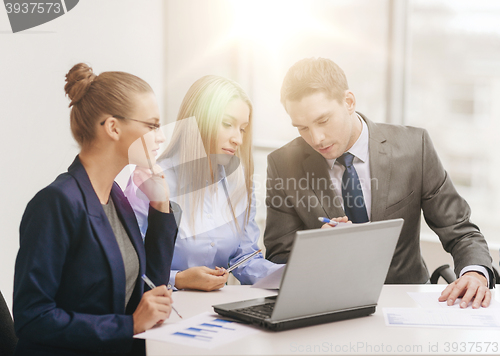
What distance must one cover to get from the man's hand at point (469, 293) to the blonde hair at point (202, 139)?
30.3 inches

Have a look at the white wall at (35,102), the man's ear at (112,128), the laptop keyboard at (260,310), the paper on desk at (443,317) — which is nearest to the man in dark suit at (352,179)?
the paper on desk at (443,317)

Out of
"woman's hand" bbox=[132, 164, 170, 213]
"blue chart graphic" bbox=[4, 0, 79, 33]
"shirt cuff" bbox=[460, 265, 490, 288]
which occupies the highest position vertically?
"blue chart graphic" bbox=[4, 0, 79, 33]

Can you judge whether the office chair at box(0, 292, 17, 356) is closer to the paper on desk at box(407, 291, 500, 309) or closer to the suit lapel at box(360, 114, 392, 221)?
the paper on desk at box(407, 291, 500, 309)

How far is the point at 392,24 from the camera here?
9.96 feet

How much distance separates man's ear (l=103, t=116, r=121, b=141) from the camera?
1.22 meters

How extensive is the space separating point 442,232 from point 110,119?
1344 millimetres

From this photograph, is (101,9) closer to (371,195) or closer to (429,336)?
(371,195)

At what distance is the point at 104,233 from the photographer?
117 cm

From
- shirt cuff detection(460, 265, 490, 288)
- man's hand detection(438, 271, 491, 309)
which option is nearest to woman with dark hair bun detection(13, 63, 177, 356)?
man's hand detection(438, 271, 491, 309)

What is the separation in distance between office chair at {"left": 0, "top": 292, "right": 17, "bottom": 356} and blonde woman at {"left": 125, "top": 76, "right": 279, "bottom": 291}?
1.85 ft

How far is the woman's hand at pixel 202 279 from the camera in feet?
4.94

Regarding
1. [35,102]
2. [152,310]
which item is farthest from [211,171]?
[35,102]

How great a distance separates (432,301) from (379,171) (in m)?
0.64

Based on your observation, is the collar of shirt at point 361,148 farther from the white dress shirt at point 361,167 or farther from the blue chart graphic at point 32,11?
the blue chart graphic at point 32,11
